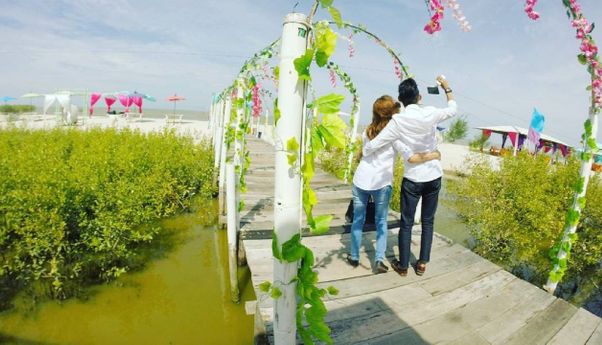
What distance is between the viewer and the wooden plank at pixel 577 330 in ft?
8.20

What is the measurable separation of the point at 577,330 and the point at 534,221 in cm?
345

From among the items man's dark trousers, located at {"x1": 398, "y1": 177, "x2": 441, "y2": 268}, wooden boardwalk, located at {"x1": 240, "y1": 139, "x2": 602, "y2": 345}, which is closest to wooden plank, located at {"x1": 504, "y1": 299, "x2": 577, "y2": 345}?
wooden boardwalk, located at {"x1": 240, "y1": 139, "x2": 602, "y2": 345}

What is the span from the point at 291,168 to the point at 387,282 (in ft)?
7.62

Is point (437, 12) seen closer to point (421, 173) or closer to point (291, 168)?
point (291, 168)

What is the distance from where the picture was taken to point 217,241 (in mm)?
5895

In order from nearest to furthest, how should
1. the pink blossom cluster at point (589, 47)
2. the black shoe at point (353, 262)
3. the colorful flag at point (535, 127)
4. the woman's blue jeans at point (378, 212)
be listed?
the pink blossom cluster at point (589, 47) → the woman's blue jeans at point (378, 212) → the black shoe at point (353, 262) → the colorful flag at point (535, 127)

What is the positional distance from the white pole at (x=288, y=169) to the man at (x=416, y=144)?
1.79 m

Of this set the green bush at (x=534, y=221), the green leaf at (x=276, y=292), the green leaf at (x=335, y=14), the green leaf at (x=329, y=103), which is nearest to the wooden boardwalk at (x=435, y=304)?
the green leaf at (x=276, y=292)

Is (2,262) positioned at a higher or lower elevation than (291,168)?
lower

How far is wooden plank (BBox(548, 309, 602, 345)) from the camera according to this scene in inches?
98.4

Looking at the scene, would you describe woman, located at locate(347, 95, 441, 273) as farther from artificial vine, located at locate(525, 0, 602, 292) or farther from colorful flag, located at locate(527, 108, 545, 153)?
colorful flag, located at locate(527, 108, 545, 153)

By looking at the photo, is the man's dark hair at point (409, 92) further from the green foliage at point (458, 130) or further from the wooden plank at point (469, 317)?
the green foliage at point (458, 130)

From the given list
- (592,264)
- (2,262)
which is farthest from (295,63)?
(592,264)

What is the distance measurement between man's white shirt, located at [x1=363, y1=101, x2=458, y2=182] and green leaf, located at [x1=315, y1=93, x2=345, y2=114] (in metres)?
1.67
